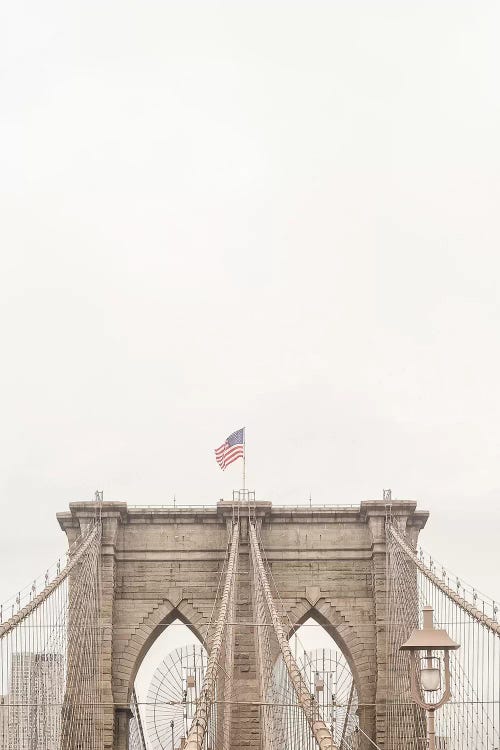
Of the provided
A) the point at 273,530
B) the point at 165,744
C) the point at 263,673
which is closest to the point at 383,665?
the point at 273,530

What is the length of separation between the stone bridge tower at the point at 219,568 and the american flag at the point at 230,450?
4.65 feet

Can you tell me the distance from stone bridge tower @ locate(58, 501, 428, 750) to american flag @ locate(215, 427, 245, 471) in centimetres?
142

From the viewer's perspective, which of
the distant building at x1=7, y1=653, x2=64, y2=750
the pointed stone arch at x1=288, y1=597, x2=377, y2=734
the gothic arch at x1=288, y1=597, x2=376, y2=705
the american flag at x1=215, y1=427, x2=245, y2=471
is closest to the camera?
the distant building at x1=7, y1=653, x2=64, y2=750

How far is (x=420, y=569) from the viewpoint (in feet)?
129

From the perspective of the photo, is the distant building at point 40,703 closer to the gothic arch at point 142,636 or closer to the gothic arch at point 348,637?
the gothic arch at point 142,636

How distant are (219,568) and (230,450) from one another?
3.36m

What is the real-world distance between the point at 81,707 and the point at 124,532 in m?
5.21

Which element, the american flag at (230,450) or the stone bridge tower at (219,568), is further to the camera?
the american flag at (230,450)

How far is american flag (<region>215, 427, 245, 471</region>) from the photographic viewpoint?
4444cm

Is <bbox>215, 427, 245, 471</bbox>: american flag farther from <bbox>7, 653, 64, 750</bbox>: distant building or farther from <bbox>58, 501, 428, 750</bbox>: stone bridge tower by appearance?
<bbox>7, 653, 64, 750</bbox>: distant building

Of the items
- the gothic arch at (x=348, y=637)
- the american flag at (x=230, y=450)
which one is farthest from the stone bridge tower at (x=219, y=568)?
the american flag at (x=230, y=450)

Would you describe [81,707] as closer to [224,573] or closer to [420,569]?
[224,573]

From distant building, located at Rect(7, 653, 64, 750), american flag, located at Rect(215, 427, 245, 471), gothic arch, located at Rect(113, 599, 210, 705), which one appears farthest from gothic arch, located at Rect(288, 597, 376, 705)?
distant building, located at Rect(7, 653, 64, 750)

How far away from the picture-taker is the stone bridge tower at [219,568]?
42.5 metres
